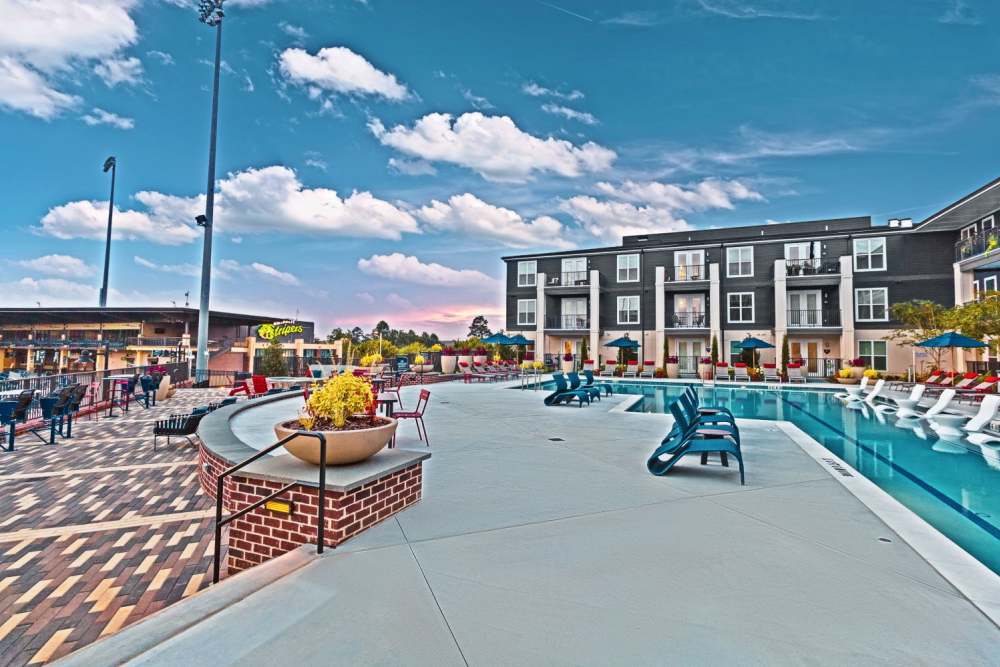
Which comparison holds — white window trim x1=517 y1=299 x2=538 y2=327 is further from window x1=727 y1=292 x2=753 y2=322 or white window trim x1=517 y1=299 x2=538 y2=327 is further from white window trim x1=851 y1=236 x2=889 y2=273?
white window trim x1=851 y1=236 x2=889 y2=273

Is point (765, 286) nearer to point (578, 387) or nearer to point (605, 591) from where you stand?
point (578, 387)

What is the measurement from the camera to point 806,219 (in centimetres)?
3578

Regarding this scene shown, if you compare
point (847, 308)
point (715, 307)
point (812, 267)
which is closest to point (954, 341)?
point (847, 308)

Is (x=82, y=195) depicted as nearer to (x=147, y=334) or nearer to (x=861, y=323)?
(x=147, y=334)

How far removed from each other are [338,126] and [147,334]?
42.5 meters

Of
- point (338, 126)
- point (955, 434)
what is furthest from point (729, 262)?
point (338, 126)

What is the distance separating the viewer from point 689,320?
3155cm

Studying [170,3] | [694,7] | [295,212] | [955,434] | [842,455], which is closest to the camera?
[842,455]

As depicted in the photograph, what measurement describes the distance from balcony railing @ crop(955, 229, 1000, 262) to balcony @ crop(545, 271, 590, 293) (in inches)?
754

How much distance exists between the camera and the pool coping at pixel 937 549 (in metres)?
3.23

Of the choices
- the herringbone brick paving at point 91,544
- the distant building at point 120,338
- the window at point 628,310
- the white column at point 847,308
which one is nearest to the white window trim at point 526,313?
the window at point 628,310

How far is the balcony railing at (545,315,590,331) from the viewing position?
3388 centimetres

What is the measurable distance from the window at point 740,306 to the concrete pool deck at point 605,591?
27110 millimetres

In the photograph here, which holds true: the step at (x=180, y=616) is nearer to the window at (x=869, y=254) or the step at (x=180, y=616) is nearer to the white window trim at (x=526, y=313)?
the white window trim at (x=526, y=313)
